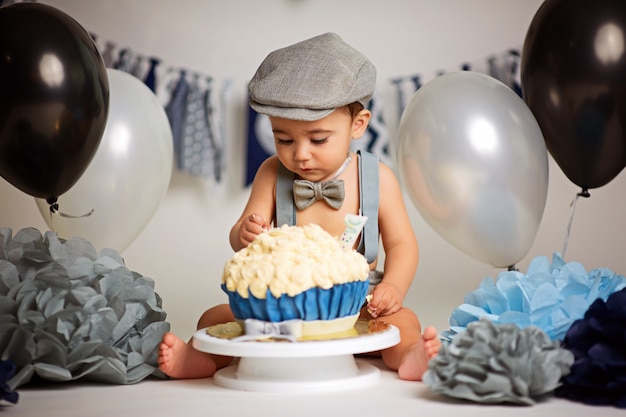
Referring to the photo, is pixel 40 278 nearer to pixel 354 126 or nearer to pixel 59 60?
pixel 59 60

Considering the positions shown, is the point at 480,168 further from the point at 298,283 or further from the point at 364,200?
the point at 298,283

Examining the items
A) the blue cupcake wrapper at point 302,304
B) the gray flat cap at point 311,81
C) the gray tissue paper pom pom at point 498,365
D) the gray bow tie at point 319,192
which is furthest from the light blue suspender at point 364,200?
the gray tissue paper pom pom at point 498,365

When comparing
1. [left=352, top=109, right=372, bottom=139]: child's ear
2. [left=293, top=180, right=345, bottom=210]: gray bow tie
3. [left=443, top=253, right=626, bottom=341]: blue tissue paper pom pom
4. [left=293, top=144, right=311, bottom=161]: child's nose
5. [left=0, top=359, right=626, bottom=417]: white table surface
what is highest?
[left=352, top=109, right=372, bottom=139]: child's ear

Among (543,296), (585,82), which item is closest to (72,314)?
(543,296)

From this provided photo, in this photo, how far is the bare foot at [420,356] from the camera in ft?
5.30

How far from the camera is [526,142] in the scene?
2.09 m

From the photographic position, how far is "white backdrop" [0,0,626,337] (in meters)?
3.49

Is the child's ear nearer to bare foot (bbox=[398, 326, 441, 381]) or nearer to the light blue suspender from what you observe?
the light blue suspender

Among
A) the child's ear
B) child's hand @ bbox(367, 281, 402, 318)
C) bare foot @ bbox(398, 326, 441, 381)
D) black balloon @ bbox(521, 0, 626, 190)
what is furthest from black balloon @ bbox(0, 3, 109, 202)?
black balloon @ bbox(521, 0, 626, 190)

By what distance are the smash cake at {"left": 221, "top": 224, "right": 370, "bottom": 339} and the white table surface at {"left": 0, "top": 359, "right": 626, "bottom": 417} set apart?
5.4 inches

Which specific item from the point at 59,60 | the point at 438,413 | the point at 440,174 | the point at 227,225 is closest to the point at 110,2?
the point at 227,225

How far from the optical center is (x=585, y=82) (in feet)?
6.58

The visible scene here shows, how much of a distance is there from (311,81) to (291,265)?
1.75 feet

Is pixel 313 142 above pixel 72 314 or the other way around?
above
